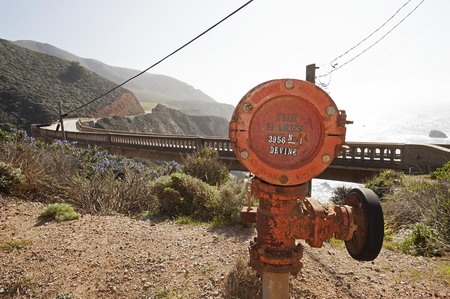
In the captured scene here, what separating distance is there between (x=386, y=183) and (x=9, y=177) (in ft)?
29.7

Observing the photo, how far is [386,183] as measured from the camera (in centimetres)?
705

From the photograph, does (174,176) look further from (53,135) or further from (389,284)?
(53,135)

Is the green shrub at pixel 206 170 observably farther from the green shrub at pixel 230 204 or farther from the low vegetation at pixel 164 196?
the green shrub at pixel 230 204

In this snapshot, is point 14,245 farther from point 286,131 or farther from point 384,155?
point 384,155

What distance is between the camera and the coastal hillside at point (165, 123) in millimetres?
37028

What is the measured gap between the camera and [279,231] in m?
1.50

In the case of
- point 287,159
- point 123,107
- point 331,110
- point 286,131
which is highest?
point 123,107

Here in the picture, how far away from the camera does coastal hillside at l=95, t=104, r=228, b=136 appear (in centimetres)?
3703

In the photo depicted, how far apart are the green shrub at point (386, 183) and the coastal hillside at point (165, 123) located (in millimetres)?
33092

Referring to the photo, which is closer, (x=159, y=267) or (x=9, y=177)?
(x=159, y=267)

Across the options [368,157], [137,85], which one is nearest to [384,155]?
[368,157]

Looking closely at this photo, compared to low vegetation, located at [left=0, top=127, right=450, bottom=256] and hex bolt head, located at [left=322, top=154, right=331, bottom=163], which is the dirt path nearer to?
low vegetation, located at [left=0, top=127, right=450, bottom=256]

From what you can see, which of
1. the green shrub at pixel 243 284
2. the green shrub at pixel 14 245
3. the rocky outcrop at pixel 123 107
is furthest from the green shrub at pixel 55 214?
the rocky outcrop at pixel 123 107

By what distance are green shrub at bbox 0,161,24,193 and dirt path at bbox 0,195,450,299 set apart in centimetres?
110
